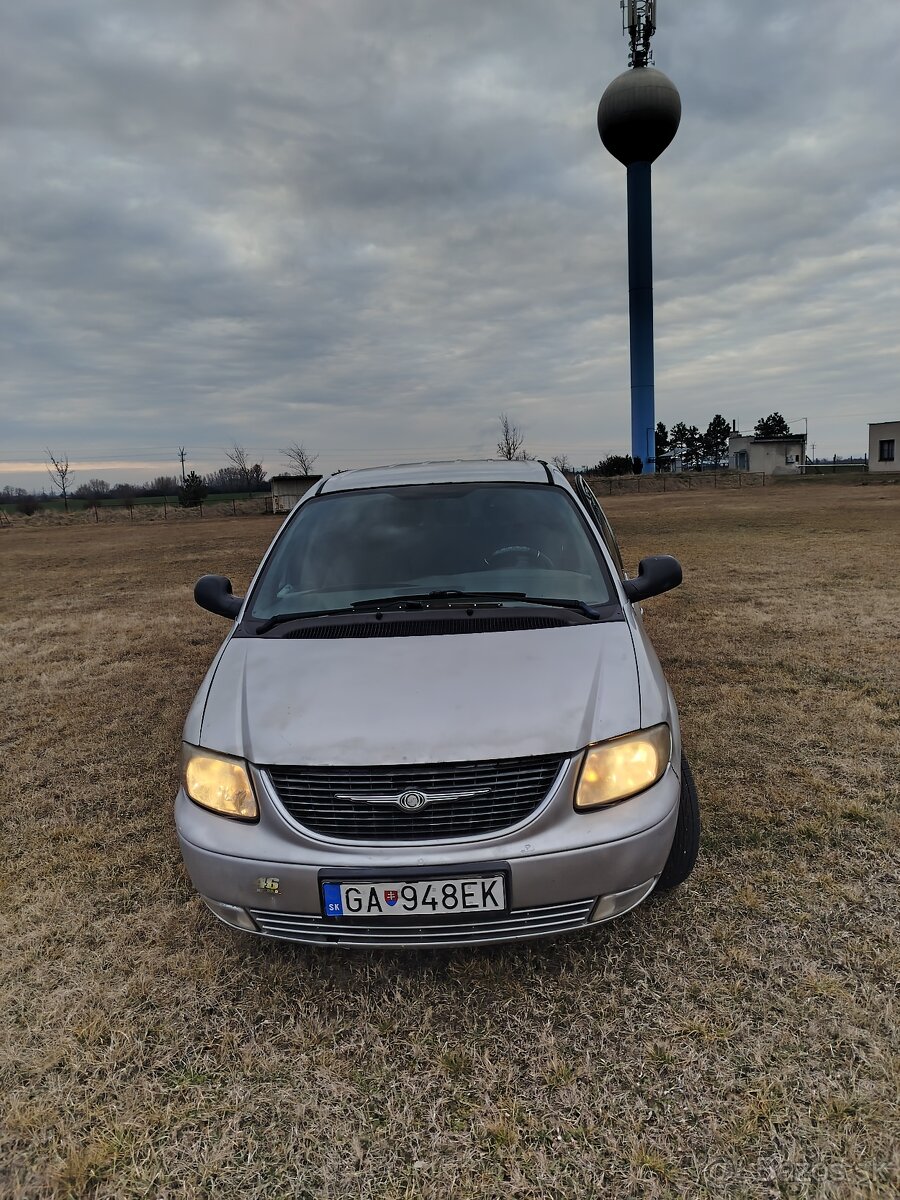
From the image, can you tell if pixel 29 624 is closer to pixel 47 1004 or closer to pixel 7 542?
pixel 47 1004

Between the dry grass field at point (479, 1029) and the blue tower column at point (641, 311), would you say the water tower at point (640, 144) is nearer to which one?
the blue tower column at point (641, 311)

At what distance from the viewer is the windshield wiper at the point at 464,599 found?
275 centimetres

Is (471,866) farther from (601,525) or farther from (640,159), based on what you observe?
(640,159)

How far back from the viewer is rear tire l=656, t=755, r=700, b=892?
2.47 m

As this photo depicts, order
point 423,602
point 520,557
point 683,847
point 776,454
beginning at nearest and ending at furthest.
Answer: point 683,847 < point 423,602 < point 520,557 < point 776,454

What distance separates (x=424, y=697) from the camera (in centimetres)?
216

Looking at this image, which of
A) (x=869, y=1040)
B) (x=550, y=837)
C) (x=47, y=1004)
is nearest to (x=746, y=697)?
(x=869, y=1040)

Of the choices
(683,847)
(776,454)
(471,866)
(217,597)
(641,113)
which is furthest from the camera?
(776,454)

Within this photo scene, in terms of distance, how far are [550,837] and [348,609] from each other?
1.27 m

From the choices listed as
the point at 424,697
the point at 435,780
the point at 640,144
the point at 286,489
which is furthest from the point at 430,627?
the point at 640,144

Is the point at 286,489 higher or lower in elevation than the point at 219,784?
higher

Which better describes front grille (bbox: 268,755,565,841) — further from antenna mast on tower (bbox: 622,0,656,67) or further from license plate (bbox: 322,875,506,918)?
antenna mast on tower (bbox: 622,0,656,67)

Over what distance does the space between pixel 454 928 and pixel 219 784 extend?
33.3 inches

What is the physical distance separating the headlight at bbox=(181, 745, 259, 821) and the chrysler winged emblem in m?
0.37
